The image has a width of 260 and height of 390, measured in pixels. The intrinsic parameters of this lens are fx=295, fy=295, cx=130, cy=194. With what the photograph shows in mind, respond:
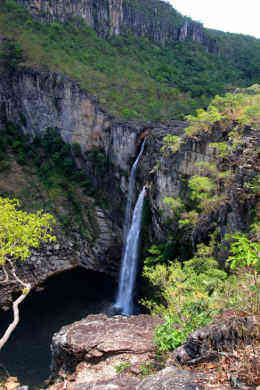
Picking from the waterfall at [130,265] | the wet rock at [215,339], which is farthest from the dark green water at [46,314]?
the wet rock at [215,339]

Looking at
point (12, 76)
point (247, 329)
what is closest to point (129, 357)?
point (247, 329)

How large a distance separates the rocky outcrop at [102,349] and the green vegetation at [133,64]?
54.3ft

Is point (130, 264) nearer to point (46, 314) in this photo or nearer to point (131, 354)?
point (46, 314)

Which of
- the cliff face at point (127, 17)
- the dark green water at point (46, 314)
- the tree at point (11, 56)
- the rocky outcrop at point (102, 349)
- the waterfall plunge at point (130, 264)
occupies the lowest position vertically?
the dark green water at point (46, 314)

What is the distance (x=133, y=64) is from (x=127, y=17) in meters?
8.36

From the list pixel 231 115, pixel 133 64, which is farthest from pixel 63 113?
pixel 231 115

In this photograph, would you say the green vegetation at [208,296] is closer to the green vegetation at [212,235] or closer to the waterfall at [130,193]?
the green vegetation at [212,235]

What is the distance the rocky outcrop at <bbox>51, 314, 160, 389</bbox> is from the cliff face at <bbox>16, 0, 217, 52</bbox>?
33094mm

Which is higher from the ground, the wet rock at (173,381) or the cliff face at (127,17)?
the cliff face at (127,17)

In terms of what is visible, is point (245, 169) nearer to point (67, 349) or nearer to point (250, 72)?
point (67, 349)

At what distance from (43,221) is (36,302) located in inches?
342

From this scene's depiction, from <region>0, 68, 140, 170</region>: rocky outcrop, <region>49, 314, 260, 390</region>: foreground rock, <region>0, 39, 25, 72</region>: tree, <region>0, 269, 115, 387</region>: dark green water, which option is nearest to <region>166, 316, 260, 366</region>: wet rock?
<region>49, 314, 260, 390</region>: foreground rock

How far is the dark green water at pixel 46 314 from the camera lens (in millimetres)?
12605

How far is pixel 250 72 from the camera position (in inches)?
1265
